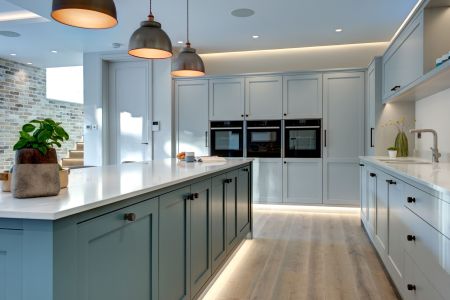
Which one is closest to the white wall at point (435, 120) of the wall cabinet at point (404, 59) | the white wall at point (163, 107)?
the wall cabinet at point (404, 59)

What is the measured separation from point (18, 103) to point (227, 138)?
450cm

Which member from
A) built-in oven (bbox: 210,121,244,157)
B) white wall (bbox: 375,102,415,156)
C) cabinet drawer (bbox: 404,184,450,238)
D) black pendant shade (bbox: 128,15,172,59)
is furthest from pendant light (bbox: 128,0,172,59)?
built-in oven (bbox: 210,121,244,157)

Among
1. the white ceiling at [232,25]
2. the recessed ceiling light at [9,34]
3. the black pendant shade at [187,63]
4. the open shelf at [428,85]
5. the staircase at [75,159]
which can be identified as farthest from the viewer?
the staircase at [75,159]

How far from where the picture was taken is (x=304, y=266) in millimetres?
2963

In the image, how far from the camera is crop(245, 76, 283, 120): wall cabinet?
17.8ft

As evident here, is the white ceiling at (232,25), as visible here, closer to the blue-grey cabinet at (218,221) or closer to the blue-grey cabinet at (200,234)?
the blue-grey cabinet at (218,221)

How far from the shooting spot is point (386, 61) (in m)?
4.03

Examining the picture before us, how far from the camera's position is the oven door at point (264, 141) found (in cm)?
545

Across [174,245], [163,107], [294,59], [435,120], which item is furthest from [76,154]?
[435,120]

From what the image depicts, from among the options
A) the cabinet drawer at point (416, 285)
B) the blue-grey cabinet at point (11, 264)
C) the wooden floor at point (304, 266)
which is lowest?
the wooden floor at point (304, 266)

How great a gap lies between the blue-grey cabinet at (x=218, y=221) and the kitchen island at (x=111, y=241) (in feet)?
0.19

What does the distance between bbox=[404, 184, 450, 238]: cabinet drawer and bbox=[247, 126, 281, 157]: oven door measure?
3.45 m

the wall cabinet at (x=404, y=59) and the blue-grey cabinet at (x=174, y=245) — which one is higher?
the wall cabinet at (x=404, y=59)

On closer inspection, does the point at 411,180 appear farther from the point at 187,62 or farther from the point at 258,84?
the point at 258,84
